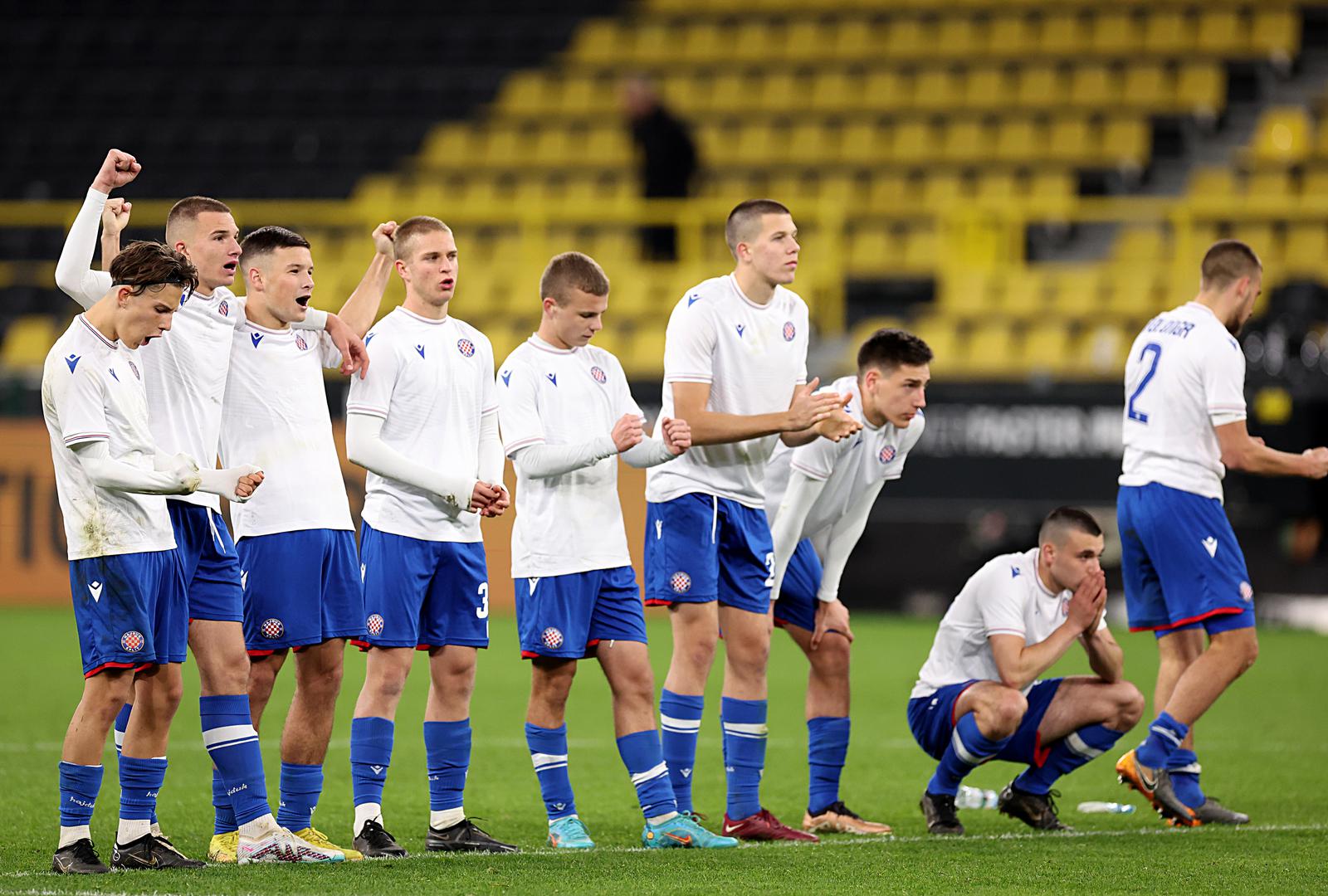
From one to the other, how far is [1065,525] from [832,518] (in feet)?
2.85

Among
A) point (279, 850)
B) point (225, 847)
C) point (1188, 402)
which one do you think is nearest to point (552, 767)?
point (279, 850)

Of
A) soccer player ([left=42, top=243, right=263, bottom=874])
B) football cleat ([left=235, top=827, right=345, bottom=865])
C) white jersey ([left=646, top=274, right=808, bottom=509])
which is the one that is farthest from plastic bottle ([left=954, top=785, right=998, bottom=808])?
soccer player ([left=42, top=243, right=263, bottom=874])

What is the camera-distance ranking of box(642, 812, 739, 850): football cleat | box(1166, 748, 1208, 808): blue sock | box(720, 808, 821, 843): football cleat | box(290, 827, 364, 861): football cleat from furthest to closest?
box(1166, 748, 1208, 808): blue sock < box(720, 808, 821, 843): football cleat < box(642, 812, 739, 850): football cleat < box(290, 827, 364, 861): football cleat

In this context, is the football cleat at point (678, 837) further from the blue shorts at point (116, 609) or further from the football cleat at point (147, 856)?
the blue shorts at point (116, 609)

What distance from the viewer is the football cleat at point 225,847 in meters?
5.55

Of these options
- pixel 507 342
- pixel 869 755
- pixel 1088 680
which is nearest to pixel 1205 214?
pixel 507 342

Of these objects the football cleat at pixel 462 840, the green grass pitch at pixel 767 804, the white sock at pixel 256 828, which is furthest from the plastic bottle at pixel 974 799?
the white sock at pixel 256 828

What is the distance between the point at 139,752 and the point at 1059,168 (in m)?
13.8

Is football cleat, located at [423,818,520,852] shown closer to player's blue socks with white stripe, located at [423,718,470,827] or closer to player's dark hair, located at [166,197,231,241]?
player's blue socks with white stripe, located at [423,718,470,827]

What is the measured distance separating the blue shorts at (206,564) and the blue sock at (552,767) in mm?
1086

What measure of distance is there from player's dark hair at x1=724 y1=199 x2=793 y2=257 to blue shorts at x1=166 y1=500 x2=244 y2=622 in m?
2.06

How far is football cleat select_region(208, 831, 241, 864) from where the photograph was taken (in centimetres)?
555

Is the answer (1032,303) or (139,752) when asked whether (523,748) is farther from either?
(1032,303)

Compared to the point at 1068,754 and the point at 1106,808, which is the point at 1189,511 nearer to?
the point at 1068,754
